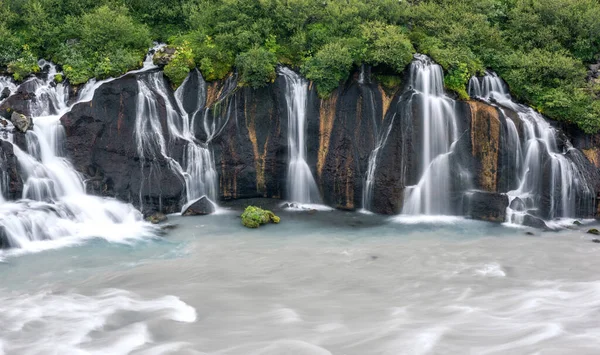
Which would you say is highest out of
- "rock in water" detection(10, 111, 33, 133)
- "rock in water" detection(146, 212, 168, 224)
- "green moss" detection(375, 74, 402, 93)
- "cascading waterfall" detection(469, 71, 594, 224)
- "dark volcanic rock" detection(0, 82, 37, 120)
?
"green moss" detection(375, 74, 402, 93)

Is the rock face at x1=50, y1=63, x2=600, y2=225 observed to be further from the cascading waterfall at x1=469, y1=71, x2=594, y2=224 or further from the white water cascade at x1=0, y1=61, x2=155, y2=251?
the white water cascade at x1=0, y1=61, x2=155, y2=251

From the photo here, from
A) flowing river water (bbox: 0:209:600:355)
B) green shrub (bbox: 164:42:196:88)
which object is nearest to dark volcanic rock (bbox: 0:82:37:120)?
green shrub (bbox: 164:42:196:88)

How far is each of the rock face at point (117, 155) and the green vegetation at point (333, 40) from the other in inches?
52.3

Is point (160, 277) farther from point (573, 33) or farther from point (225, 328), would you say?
point (573, 33)

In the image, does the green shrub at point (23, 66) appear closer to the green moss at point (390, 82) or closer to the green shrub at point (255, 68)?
the green shrub at point (255, 68)

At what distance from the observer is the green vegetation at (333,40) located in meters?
19.4

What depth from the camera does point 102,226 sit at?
17266mm

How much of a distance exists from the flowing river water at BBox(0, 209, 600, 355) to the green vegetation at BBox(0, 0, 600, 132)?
5.72m

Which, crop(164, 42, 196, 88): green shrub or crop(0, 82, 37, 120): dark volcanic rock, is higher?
crop(164, 42, 196, 88): green shrub

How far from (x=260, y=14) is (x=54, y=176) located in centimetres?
1017

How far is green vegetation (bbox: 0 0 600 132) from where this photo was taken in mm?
19438

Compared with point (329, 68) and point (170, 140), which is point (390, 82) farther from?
point (170, 140)

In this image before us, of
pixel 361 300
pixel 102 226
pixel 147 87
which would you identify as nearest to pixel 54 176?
pixel 102 226

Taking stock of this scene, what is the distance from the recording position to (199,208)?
62.5ft
